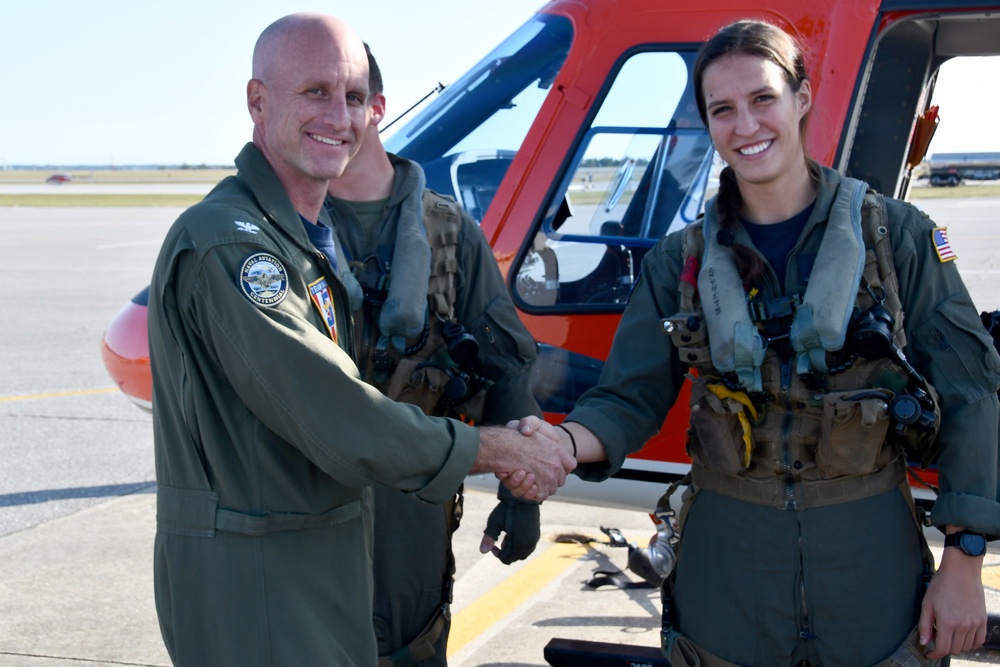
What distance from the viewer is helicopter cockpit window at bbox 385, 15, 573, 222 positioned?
13.0ft

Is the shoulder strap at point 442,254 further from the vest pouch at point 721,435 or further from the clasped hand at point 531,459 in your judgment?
the vest pouch at point 721,435

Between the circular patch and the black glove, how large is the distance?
46.0 inches

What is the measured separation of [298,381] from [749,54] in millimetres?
1305

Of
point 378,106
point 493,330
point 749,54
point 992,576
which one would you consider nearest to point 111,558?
point 493,330

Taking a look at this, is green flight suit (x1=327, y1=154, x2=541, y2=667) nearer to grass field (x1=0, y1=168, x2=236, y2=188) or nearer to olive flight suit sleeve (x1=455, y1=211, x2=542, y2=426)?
olive flight suit sleeve (x1=455, y1=211, x2=542, y2=426)

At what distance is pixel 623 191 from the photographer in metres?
3.97

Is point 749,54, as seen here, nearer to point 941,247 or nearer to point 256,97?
point 941,247

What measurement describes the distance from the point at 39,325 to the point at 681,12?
10875 mm

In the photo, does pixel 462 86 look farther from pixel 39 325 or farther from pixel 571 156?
pixel 39 325

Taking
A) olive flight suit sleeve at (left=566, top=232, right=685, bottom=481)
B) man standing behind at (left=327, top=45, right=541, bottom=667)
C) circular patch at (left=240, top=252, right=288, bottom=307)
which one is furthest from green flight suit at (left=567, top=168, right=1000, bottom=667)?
circular patch at (left=240, top=252, right=288, bottom=307)

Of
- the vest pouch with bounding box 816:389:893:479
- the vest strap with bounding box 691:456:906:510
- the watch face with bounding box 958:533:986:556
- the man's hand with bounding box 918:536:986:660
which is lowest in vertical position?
the man's hand with bounding box 918:536:986:660

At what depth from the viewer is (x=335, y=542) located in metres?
2.29

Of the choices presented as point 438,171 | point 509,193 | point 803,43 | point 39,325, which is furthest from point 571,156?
point 39,325

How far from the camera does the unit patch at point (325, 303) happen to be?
2287 mm
